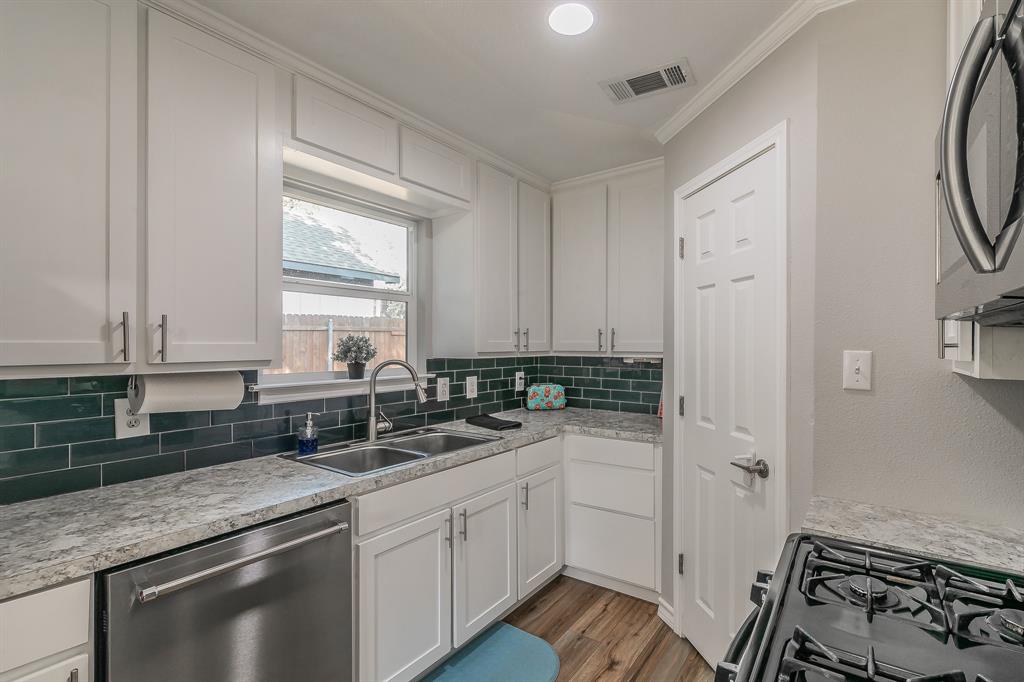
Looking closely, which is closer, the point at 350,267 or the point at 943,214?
the point at 943,214

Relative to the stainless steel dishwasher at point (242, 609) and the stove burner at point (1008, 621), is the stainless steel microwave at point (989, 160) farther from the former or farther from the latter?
the stainless steel dishwasher at point (242, 609)

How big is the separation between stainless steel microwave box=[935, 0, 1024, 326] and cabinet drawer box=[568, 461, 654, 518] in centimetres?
197

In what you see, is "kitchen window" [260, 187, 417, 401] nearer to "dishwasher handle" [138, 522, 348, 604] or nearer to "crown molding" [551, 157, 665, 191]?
"dishwasher handle" [138, 522, 348, 604]

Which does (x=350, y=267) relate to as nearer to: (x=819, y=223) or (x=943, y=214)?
(x=819, y=223)

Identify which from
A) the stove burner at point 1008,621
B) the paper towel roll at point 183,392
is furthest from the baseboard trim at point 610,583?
the paper towel roll at point 183,392

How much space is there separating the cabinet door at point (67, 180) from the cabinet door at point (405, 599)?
105cm

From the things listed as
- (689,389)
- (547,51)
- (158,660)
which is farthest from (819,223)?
(158,660)

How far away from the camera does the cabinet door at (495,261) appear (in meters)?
2.71

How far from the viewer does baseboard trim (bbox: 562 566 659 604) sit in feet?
8.45

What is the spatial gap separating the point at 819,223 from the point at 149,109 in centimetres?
205

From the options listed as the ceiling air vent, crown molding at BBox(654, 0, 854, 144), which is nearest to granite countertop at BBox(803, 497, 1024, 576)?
crown molding at BBox(654, 0, 854, 144)

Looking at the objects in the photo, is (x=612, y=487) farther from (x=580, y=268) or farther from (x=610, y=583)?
(x=580, y=268)

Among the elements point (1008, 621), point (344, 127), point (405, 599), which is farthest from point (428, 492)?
point (1008, 621)

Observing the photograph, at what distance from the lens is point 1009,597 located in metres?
0.82
